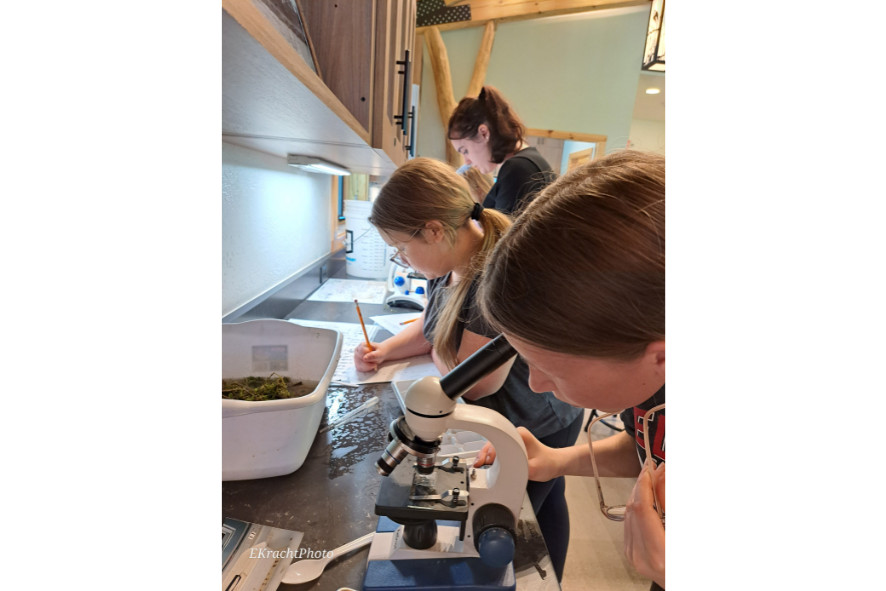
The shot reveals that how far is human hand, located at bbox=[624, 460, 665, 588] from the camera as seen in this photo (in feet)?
1.77

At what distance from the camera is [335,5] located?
0.90 m

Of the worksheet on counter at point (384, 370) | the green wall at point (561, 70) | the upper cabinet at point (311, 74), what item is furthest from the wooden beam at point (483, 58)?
the worksheet on counter at point (384, 370)

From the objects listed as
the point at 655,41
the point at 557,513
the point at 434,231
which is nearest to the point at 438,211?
the point at 434,231

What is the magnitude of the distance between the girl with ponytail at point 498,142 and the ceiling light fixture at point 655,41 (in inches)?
74.1

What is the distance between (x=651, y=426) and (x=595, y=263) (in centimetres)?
47

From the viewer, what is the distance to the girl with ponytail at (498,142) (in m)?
1.65

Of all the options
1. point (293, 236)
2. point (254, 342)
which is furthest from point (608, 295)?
point (293, 236)

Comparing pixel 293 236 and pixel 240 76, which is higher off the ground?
pixel 240 76

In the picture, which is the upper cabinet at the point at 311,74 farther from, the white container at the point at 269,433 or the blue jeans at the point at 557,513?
the blue jeans at the point at 557,513

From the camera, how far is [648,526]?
551mm

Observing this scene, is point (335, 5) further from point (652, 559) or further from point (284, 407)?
point (652, 559)

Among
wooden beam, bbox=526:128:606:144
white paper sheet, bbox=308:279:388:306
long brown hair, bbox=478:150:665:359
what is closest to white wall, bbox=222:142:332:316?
white paper sheet, bbox=308:279:388:306

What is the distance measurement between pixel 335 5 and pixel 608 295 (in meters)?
0.88

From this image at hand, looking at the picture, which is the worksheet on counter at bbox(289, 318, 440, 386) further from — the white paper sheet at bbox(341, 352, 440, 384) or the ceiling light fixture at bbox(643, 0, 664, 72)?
the ceiling light fixture at bbox(643, 0, 664, 72)
